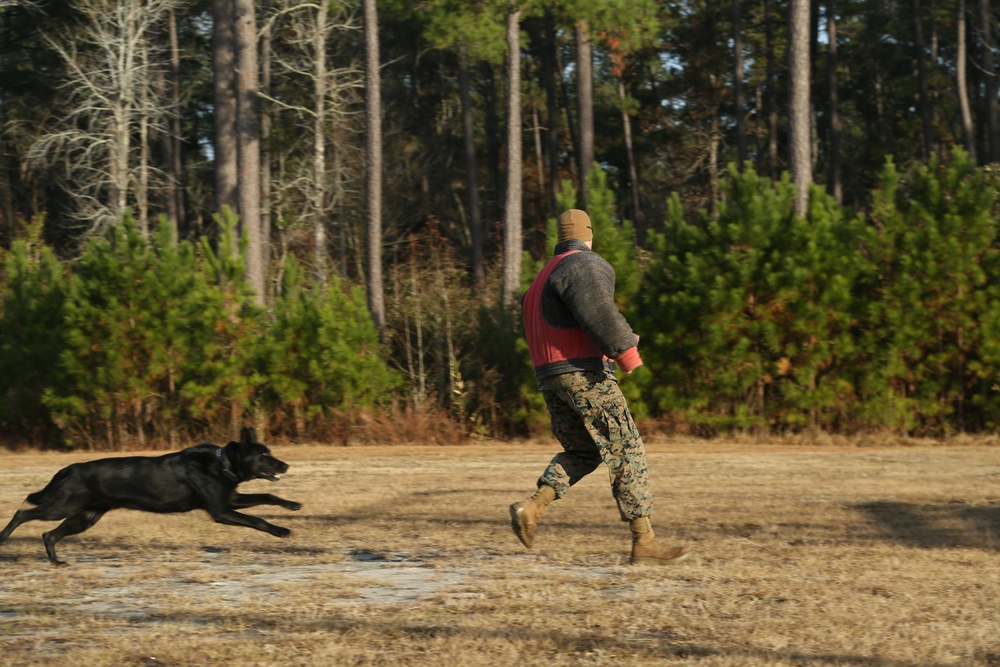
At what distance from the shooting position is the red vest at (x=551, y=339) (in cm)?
625

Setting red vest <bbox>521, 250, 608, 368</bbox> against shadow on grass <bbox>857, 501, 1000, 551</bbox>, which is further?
shadow on grass <bbox>857, 501, 1000, 551</bbox>

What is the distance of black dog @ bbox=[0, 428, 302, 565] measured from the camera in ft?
23.6

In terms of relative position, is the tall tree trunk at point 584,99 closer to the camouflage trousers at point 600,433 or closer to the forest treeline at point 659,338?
the forest treeline at point 659,338

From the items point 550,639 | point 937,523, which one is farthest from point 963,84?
point 550,639

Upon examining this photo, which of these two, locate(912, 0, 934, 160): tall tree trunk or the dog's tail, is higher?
locate(912, 0, 934, 160): tall tree trunk

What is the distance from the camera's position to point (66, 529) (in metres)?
7.24

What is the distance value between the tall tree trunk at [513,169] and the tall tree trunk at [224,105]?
571 centimetres

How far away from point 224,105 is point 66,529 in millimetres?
18870

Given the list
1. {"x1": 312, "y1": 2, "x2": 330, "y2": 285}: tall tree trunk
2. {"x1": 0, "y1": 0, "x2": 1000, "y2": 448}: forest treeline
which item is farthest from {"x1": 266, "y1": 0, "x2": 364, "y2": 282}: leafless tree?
{"x1": 0, "y1": 0, "x2": 1000, "y2": 448}: forest treeline

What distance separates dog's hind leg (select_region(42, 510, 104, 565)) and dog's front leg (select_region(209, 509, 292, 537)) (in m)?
0.77

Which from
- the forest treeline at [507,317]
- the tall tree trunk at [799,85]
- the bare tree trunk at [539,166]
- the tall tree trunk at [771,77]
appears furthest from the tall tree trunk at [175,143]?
the tall tree trunk at [799,85]

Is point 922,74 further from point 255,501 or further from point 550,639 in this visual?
point 550,639

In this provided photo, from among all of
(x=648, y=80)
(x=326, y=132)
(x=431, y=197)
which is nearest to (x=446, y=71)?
(x=431, y=197)

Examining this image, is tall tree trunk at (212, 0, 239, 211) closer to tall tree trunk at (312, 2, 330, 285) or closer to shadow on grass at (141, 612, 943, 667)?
tall tree trunk at (312, 2, 330, 285)
